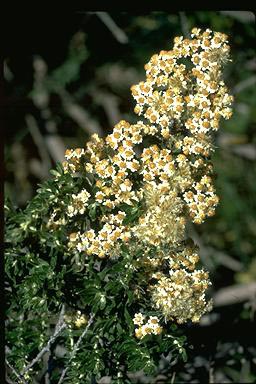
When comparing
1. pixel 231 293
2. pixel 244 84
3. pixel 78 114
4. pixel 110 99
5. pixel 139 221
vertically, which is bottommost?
pixel 139 221

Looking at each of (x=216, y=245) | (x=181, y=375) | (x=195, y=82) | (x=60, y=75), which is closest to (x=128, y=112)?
(x=60, y=75)

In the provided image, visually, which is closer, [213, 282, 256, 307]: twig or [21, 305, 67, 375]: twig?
[21, 305, 67, 375]: twig

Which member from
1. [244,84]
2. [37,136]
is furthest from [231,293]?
[37,136]

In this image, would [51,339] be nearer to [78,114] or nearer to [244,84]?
[244,84]

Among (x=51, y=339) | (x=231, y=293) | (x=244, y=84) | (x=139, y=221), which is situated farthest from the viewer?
(x=231, y=293)

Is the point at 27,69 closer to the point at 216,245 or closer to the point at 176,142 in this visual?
the point at 216,245

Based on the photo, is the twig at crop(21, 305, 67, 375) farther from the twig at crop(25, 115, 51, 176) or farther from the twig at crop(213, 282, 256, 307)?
the twig at crop(25, 115, 51, 176)

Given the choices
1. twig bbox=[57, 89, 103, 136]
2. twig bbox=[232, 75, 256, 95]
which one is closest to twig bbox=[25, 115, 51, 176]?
twig bbox=[57, 89, 103, 136]
